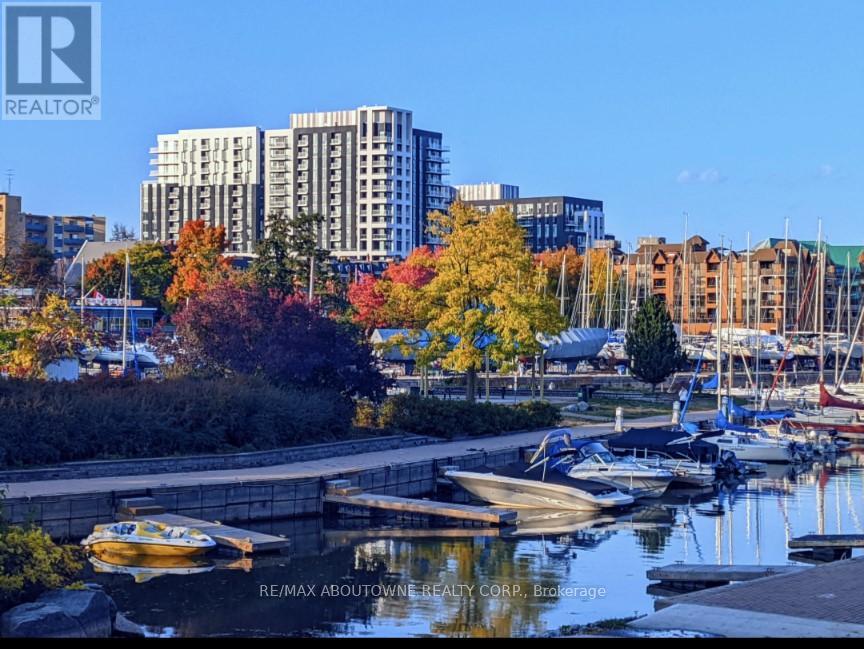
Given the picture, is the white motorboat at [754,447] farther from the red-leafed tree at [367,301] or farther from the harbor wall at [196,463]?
the red-leafed tree at [367,301]

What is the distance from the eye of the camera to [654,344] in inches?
2837

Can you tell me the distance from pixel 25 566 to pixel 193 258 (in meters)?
91.3

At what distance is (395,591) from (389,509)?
29.4 ft

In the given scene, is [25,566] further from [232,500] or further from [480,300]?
[480,300]

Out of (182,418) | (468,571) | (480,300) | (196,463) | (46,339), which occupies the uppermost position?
(480,300)

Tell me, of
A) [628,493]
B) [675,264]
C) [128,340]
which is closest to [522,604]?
[628,493]

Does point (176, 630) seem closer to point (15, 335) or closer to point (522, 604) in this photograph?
point (522, 604)

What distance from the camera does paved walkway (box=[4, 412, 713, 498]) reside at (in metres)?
31.3

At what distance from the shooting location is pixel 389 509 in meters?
34.5

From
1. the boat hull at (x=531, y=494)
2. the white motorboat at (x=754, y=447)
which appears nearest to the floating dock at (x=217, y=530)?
the boat hull at (x=531, y=494)

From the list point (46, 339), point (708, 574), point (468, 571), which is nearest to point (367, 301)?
point (46, 339)

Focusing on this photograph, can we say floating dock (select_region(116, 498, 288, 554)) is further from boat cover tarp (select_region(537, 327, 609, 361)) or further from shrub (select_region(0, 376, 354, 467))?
boat cover tarp (select_region(537, 327, 609, 361))

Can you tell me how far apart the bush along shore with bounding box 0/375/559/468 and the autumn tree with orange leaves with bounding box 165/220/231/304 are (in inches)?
1974

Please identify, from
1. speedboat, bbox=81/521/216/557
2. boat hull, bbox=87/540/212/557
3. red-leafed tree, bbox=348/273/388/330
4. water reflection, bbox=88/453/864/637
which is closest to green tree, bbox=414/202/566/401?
water reflection, bbox=88/453/864/637
